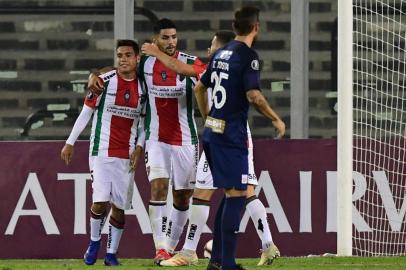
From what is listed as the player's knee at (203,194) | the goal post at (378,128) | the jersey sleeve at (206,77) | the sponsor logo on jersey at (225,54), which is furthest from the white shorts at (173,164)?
the sponsor logo on jersey at (225,54)

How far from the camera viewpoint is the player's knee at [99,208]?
43.5 ft

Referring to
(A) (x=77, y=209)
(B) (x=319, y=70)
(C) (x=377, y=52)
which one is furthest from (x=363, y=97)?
(A) (x=77, y=209)

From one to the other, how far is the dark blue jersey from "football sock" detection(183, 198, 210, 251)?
1911 millimetres

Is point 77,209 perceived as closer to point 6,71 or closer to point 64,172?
point 64,172

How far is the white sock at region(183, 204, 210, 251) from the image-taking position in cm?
1262

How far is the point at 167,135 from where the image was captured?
1316cm

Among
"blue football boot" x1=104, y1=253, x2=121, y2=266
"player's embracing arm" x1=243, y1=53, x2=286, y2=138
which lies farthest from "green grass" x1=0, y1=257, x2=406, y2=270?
"player's embracing arm" x1=243, y1=53, x2=286, y2=138

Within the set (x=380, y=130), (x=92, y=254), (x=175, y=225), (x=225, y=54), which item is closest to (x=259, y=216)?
(x=175, y=225)

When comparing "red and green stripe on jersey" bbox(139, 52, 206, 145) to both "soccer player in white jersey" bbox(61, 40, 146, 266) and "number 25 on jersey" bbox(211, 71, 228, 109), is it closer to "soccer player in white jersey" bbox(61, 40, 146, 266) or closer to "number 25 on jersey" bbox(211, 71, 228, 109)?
"soccer player in white jersey" bbox(61, 40, 146, 266)

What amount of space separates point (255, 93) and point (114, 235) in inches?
120

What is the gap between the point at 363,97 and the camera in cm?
1444

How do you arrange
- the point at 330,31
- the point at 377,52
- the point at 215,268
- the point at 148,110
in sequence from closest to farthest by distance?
the point at 215,268, the point at 148,110, the point at 377,52, the point at 330,31

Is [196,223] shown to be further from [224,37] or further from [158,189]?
[224,37]

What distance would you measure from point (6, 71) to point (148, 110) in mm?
3682
